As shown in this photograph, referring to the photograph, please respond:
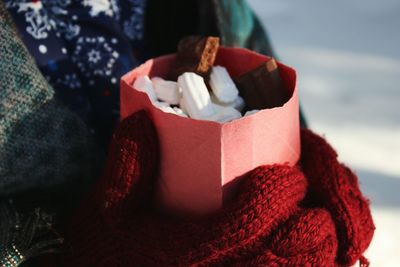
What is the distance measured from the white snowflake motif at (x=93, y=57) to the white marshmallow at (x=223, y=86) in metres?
0.16

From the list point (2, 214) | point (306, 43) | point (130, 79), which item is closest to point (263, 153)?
point (130, 79)

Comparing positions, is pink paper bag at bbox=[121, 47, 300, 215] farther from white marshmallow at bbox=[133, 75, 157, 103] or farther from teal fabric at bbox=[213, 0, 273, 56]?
teal fabric at bbox=[213, 0, 273, 56]

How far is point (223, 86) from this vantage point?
656mm

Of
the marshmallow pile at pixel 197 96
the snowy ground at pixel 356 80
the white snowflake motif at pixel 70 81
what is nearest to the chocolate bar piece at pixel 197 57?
the marshmallow pile at pixel 197 96

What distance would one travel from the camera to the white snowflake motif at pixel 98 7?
0.76 m

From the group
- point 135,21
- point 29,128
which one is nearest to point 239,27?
point 135,21

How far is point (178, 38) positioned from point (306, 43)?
0.63 m

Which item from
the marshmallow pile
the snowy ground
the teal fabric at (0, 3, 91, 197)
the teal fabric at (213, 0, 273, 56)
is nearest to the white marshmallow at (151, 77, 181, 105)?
the marshmallow pile

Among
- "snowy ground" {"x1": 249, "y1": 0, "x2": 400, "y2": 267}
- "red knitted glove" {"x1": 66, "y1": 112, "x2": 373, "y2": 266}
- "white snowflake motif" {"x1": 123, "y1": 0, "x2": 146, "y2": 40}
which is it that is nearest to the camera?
"red knitted glove" {"x1": 66, "y1": 112, "x2": 373, "y2": 266}

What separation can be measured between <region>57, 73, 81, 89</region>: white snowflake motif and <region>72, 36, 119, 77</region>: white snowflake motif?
2cm

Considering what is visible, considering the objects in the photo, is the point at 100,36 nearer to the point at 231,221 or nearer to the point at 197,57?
the point at 197,57

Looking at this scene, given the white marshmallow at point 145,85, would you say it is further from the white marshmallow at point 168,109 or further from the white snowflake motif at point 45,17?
the white snowflake motif at point 45,17

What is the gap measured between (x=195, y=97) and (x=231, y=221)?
13 centimetres

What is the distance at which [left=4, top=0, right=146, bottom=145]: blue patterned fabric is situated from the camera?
2.35 feet
